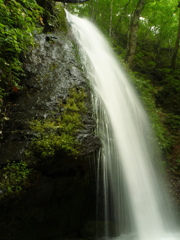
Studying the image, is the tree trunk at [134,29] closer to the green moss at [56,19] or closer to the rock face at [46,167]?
the green moss at [56,19]

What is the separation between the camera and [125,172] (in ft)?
13.2

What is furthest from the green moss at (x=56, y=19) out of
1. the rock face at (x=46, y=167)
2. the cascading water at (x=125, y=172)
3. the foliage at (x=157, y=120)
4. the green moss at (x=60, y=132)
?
the foliage at (x=157, y=120)

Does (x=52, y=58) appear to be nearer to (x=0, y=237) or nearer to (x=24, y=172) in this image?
(x=24, y=172)

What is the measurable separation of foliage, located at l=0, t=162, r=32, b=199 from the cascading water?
1322mm

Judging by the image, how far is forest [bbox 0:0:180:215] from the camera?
3.30 m

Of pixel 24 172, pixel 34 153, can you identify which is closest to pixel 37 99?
pixel 34 153

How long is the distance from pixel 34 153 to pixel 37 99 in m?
1.14

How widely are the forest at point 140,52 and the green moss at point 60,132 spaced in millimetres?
765

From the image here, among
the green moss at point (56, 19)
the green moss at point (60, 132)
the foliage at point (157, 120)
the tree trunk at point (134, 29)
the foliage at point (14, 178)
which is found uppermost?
the tree trunk at point (134, 29)

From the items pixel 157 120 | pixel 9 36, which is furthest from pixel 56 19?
pixel 157 120

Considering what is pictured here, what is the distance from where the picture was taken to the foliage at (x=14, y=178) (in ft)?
8.50

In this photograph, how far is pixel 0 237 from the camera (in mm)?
2586

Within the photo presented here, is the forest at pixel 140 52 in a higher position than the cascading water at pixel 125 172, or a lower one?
higher

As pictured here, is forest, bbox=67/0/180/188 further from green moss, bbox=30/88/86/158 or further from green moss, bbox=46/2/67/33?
green moss, bbox=30/88/86/158
